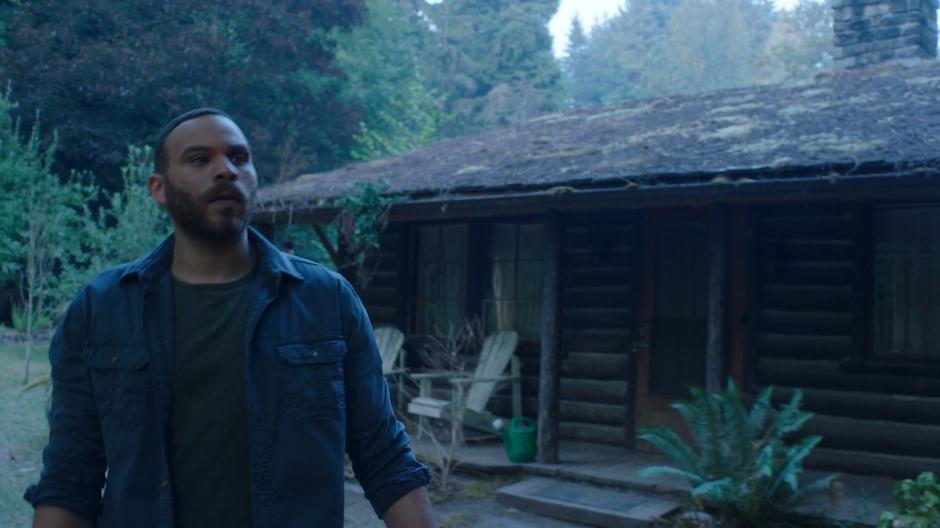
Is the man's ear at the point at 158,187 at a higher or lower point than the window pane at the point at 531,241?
lower

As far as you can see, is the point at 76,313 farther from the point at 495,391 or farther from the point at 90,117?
the point at 90,117

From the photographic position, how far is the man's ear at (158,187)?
6.97ft

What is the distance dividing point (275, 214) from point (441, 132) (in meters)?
26.2

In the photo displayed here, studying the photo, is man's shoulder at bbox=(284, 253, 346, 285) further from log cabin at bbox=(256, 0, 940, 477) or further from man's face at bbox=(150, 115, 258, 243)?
log cabin at bbox=(256, 0, 940, 477)

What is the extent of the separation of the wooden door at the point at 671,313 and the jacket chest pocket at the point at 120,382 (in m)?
7.27

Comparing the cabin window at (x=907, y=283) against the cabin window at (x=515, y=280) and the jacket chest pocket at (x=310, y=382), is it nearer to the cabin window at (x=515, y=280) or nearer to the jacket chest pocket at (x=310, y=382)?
the cabin window at (x=515, y=280)

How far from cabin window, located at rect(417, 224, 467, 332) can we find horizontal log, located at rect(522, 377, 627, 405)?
3.84ft

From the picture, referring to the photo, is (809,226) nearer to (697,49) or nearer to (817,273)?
(817,273)

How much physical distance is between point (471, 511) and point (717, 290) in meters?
2.66

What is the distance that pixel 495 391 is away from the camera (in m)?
9.49

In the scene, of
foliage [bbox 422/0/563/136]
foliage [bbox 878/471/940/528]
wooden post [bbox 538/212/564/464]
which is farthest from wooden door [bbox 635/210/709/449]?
foliage [bbox 422/0/563/136]

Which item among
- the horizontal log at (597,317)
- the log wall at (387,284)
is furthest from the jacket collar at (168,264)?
the log wall at (387,284)

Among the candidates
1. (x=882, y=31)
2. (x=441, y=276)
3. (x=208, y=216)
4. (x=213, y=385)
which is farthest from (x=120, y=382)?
(x=882, y=31)

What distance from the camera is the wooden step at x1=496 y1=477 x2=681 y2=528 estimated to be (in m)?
6.73
